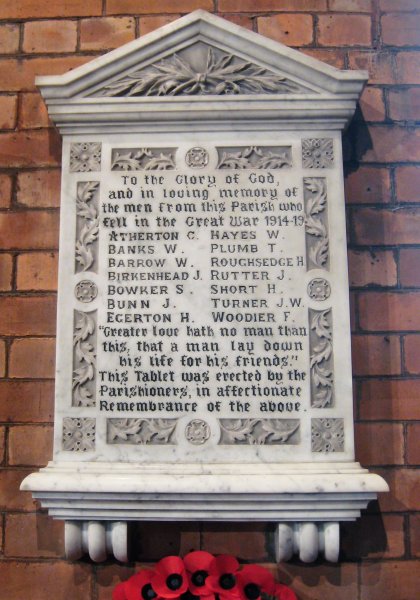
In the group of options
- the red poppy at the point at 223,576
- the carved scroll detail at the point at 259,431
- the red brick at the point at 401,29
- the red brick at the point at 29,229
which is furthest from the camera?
the red brick at the point at 401,29

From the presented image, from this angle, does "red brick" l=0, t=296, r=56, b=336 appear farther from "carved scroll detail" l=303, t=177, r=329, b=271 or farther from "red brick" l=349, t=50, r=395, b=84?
"red brick" l=349, t=50, r=395, b=84

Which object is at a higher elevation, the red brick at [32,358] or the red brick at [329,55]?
the red brick at [329,55]

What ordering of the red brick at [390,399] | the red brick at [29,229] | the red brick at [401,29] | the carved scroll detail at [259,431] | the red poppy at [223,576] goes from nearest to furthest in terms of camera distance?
1. the red poppy at [223,576]
2. the carved scroll detail at [259,431]
3. the red brick at [390,399]
4. the red brick at [29,229]
5. the red brick at [401,29]

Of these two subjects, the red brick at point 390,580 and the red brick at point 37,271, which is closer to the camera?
the red brick at point 390,580

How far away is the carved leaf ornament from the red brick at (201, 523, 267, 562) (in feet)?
4.58

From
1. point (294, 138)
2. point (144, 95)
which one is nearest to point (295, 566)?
point (294, 138)

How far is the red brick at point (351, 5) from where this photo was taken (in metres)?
2.28

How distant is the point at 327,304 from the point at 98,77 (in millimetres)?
1051

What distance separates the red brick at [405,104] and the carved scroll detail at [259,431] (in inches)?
43.6

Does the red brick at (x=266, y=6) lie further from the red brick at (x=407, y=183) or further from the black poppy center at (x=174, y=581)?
the black poppy center at (x=174, y=581)

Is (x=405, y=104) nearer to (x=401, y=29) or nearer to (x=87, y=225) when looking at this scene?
(x=401, y=29)

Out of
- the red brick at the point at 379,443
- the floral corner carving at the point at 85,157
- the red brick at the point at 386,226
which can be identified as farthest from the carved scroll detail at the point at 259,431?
the floral corner carving at the point at 85,157

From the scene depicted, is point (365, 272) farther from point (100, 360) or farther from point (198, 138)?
point (100, 360)

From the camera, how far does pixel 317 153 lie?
208 centimetres
